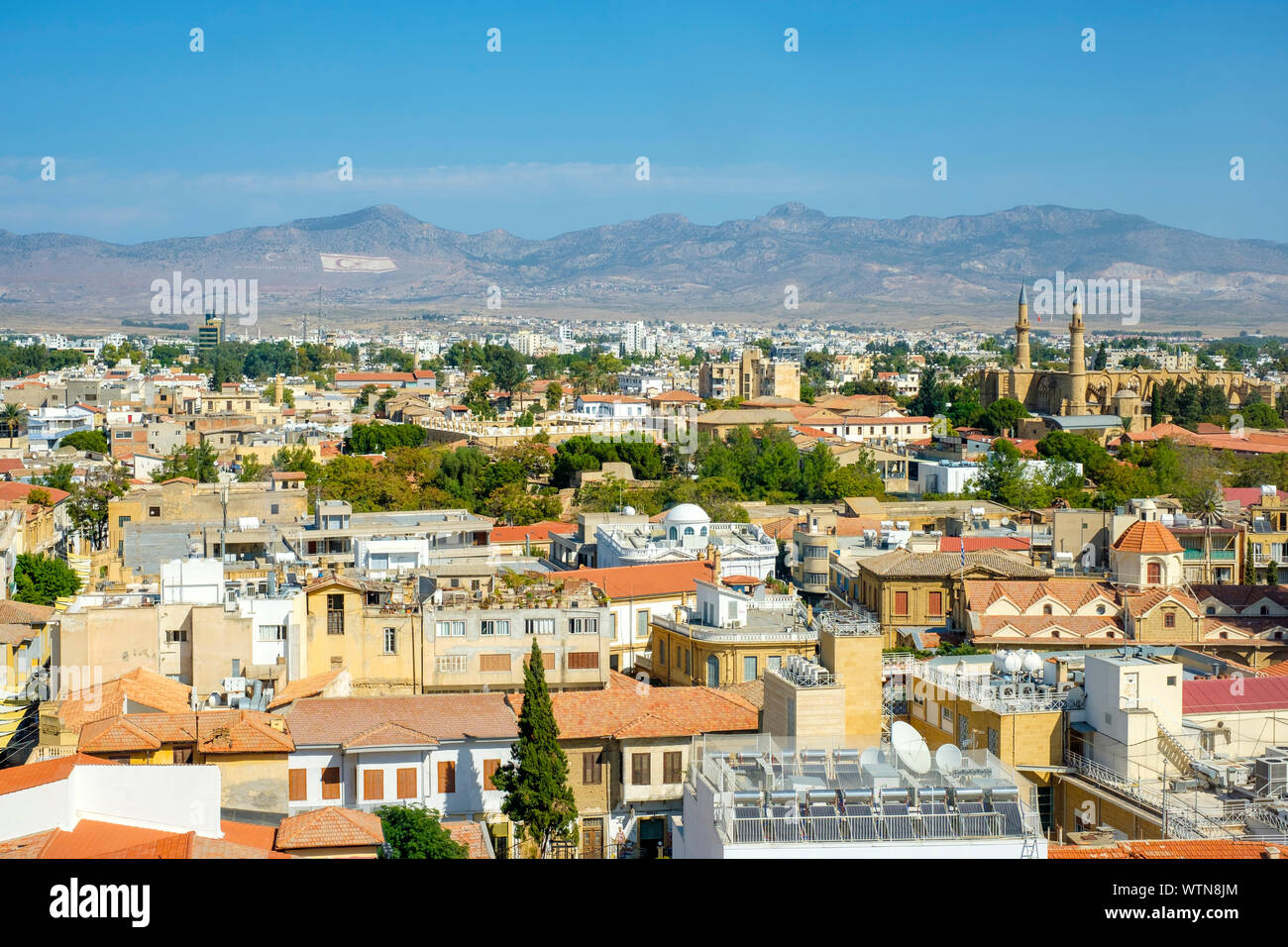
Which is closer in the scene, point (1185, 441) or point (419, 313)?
point (1185, 441)

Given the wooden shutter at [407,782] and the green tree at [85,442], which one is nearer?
the wooden shutter at [407,782]

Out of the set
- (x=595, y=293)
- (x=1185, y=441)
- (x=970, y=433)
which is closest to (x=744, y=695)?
(x=1185, y=441)

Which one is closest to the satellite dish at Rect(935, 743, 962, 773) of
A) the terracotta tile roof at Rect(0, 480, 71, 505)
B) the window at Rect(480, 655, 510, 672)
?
the window at Rect(480, 655, 510, 672)

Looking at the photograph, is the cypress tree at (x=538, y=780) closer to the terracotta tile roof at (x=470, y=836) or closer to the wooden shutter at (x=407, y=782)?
the terracotta tile roof at (x=470, y=836)

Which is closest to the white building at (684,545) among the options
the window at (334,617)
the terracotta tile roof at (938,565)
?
the terracotta tile roof at (938,565)

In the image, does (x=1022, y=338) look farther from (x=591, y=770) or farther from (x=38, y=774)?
(x=38, y=774)

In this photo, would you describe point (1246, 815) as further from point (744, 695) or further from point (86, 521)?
point (86, 521)
